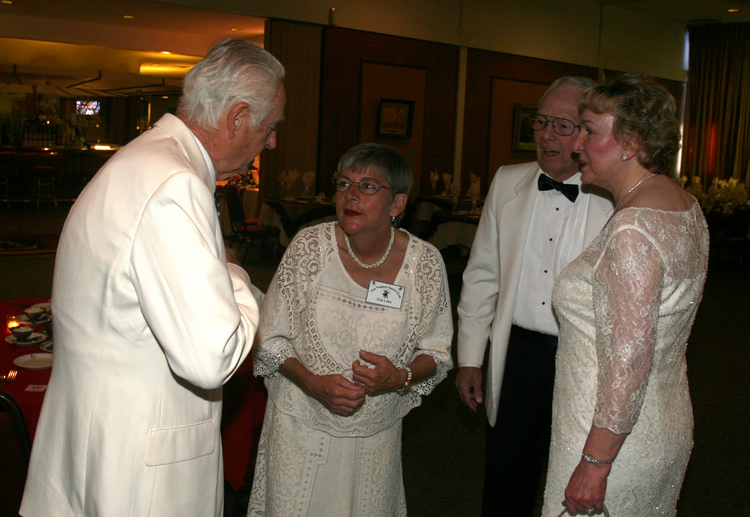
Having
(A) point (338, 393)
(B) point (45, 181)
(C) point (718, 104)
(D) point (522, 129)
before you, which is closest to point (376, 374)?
(A) point (338, 393)

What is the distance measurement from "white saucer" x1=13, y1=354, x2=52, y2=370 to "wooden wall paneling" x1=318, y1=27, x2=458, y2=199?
7.95m

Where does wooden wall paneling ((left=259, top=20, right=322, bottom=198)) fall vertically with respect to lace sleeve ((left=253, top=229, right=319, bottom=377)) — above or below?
above

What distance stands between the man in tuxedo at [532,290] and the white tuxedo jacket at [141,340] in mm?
1200

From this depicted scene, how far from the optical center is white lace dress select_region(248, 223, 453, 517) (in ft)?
6.57

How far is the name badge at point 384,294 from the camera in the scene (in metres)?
2.02

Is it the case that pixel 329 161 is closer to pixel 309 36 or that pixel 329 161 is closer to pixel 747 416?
pixel 309 36

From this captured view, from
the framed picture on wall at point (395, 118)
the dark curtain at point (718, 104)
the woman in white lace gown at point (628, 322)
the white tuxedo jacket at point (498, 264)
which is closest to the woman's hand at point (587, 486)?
the woman in white lace gown at point (628, 322)

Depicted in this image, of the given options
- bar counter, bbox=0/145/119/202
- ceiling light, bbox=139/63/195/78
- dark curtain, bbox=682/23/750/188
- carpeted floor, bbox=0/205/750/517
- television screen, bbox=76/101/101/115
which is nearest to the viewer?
carpeted floor, bbox=0/205/750/517

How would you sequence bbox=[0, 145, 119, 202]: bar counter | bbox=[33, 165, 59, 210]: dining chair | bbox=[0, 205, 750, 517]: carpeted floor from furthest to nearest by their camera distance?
bbox=[0, 145, 119, 202]: bar counter < bbox=[33, 165, 59, 210]: dining chair < bbox=[0, 205, 750, 517]: carpeted floor

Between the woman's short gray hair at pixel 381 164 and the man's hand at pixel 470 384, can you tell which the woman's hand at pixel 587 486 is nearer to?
the man's hand at pixel 470 384

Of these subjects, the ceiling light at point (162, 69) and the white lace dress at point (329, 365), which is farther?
the ceiling light at point (162, 69)

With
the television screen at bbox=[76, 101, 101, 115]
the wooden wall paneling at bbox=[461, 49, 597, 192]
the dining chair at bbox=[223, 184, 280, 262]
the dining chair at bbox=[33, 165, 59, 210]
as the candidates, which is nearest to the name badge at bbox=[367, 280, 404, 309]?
the dining chair at bbox=[223, 184, 280, 262]

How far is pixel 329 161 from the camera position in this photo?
10.1 m

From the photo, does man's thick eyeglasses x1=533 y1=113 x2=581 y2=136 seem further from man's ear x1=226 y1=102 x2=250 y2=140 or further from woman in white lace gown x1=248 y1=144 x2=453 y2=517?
man's ear x1=226 y1=102 x2=250 y2=140
